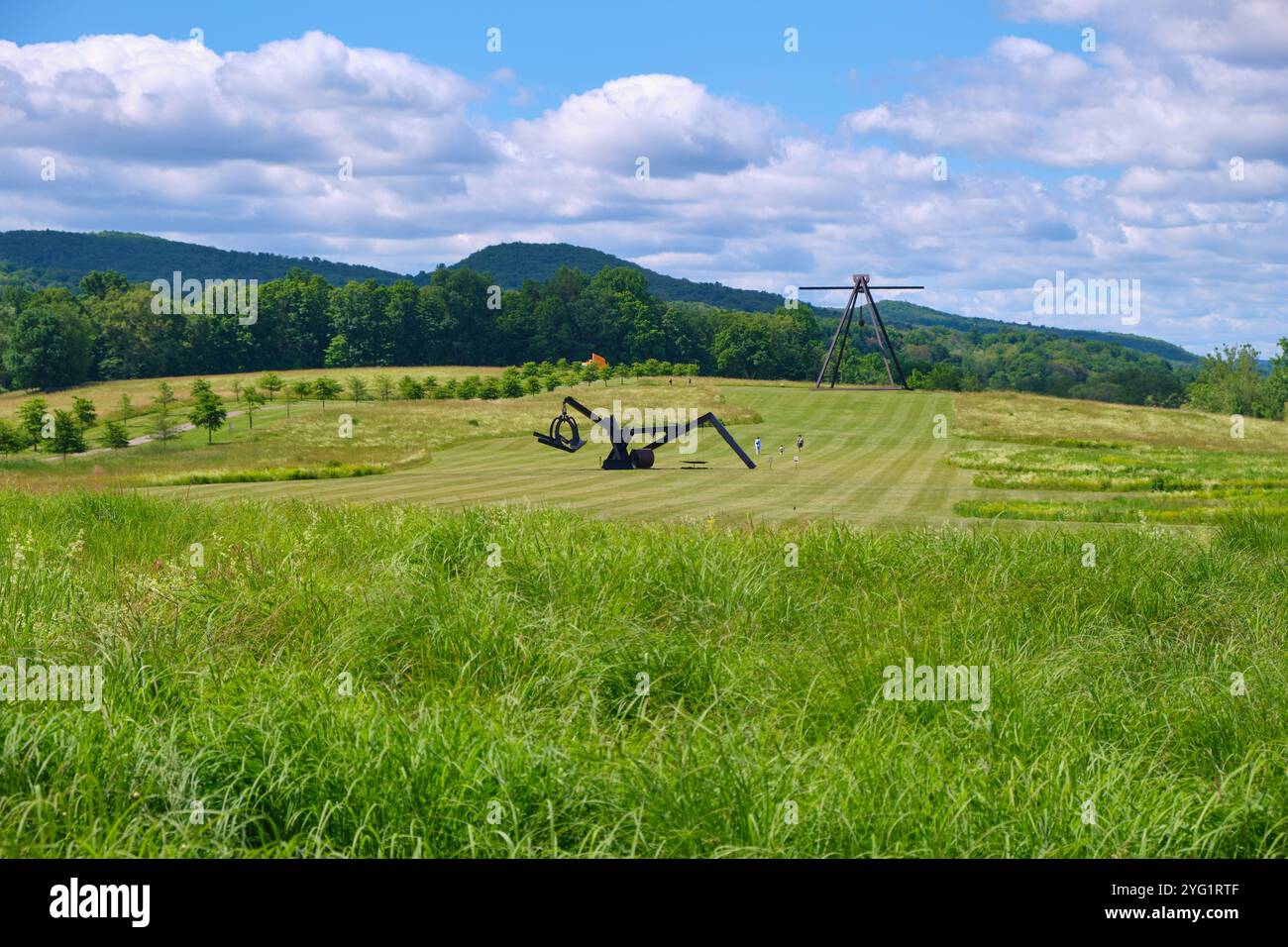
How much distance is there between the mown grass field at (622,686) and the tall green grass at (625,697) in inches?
1.3

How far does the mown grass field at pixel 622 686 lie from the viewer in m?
5.71

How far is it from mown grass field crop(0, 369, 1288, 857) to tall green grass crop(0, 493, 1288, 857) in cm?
3

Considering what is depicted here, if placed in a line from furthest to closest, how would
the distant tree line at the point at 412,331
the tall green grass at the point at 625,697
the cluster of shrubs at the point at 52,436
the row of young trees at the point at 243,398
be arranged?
the distant tree line at the point at 412,331 < the row of young trees at the point at 243,398 < the cluster of shrubs at the point at 52,436 < the tall green grass at the point at 625,697

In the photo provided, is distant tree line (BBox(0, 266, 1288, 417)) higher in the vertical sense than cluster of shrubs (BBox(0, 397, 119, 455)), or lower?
higher

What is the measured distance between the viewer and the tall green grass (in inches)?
224

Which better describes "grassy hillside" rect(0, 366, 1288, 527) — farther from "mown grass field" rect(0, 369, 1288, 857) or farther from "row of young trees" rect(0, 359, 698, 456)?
"mown grass field" rect(0, 369, 1288, 857)

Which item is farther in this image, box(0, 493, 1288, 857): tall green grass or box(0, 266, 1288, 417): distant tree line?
box(0, 266, 1288, 417): distant tree line

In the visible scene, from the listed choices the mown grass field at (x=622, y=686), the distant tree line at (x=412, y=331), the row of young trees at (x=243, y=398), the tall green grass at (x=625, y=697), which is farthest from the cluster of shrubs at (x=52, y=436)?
the distant tree line at (x=412, y=331)

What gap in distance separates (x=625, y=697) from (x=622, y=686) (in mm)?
180

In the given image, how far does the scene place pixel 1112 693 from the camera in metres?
8.20

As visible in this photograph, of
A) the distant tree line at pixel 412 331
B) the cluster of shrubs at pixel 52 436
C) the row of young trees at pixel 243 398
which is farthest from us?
the distant tree line at pixel 412 331

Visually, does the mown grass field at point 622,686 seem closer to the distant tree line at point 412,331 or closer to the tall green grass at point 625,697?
the tall green grass at point 625,697

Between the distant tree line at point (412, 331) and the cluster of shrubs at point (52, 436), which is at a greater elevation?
the distant tree line at point (412, 331)

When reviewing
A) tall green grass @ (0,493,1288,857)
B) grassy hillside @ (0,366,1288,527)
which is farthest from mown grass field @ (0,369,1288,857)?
grassy hillside @ (0,366,1288,527)
